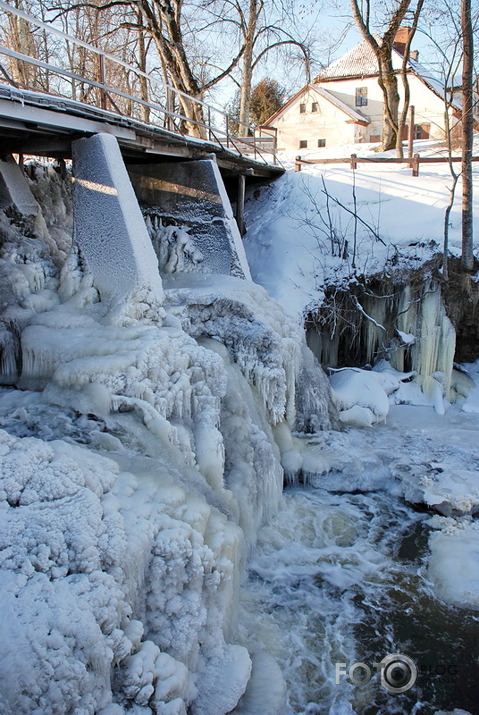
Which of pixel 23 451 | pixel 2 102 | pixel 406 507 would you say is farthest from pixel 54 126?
pixel 406 507

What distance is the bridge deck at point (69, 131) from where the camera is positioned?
6.42 m

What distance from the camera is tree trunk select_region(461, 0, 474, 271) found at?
11602mm

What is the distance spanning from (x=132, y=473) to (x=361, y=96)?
27.3 meters

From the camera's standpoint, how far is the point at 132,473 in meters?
4.79

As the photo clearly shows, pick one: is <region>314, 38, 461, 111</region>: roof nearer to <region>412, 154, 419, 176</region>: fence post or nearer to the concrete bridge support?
<region>412, 154, 419, 176</region>: fence post

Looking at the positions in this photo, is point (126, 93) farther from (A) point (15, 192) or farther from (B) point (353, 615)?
(B) point (353, 615)

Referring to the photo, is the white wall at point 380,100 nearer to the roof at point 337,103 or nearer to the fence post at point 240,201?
the roof at point 337,103

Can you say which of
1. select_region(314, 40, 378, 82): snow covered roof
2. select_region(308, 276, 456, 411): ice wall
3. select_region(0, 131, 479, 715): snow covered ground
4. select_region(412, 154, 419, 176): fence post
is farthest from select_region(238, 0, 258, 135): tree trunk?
select_region(314, 40, 378, 82): snow covered roof

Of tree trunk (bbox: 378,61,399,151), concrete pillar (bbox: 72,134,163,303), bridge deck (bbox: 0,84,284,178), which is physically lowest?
concrete pillar (bbox: 72,134,163,303)

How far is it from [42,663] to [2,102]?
5.60 metres

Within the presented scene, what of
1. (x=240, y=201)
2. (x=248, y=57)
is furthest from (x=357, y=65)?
(x=240, y=201)

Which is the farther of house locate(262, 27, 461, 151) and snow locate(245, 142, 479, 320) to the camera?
house locate(262, 27, 461, 151)

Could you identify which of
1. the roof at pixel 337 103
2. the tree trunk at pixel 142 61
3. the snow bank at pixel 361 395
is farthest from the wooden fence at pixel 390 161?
the roof at pixel 337 103

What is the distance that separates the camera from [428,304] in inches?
451
